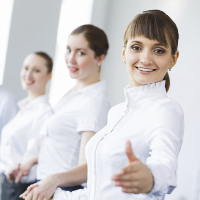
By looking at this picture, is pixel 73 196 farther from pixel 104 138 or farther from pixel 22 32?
pixel 22 32

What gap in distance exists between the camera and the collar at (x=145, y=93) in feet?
3.63

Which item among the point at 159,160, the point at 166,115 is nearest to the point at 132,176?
the point at 159,160

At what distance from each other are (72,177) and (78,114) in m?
0.33

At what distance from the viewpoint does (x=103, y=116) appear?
5.55 ft

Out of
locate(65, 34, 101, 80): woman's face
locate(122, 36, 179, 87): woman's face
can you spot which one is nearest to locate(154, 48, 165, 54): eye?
locate(122, 36, 179, 87): woman's face

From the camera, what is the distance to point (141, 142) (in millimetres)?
1007

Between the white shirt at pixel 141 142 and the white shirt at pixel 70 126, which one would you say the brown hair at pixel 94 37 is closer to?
the white shirt at pixel 70 126

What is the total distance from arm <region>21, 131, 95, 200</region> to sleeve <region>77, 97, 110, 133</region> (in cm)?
3

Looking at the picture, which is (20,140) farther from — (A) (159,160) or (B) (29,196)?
(A) (159,160)

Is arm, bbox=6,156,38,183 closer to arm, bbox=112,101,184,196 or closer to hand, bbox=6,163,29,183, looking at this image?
hand, bbox=6,163,29,183

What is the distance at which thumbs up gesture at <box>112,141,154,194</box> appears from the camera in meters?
0.68

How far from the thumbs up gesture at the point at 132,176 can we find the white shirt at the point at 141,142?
0.07 meters

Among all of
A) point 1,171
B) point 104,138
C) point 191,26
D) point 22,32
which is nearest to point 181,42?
point 191,26

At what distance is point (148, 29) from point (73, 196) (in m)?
0.63
